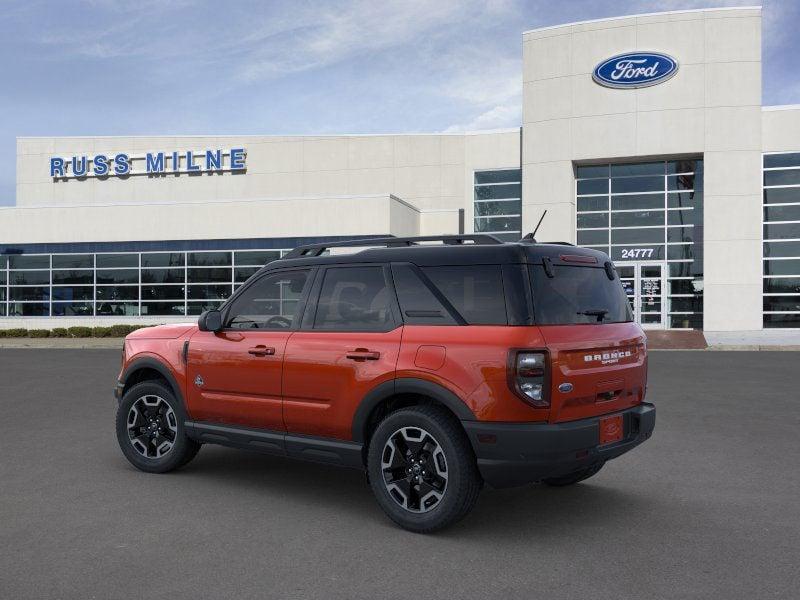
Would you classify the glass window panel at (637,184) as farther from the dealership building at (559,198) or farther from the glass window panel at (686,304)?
the glass window panel at (686,304)

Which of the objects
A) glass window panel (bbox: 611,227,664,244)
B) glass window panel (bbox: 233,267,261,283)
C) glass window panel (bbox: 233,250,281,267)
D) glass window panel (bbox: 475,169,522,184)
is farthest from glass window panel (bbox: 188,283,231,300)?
glass window panel (bbox: 611,227,664,244)

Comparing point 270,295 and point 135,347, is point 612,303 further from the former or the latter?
point 135,347

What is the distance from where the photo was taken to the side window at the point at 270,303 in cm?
593

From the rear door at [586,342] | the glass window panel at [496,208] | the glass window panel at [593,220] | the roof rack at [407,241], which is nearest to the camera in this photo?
the rear door at [586,342]

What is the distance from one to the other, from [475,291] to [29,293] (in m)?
35.9

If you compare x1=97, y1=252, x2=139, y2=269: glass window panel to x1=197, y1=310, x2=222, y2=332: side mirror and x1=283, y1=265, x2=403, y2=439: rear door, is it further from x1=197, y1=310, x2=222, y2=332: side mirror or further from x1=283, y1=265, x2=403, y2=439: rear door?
x1=283, y1=265, x2=403, y2=439: rear door

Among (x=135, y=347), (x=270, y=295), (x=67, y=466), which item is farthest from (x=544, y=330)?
(x=67, y=466)

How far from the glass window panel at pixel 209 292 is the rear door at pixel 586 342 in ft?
97.5

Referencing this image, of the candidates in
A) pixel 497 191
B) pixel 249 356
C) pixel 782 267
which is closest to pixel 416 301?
pixel 249 356

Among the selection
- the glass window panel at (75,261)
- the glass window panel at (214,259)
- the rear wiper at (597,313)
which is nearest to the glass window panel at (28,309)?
the glass window panel at (75,261)

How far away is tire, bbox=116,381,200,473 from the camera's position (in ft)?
21.3

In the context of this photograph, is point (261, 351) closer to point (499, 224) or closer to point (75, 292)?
point (499, 224)

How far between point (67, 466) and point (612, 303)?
4.96 m

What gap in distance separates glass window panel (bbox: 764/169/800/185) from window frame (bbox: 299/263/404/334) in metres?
28.8
